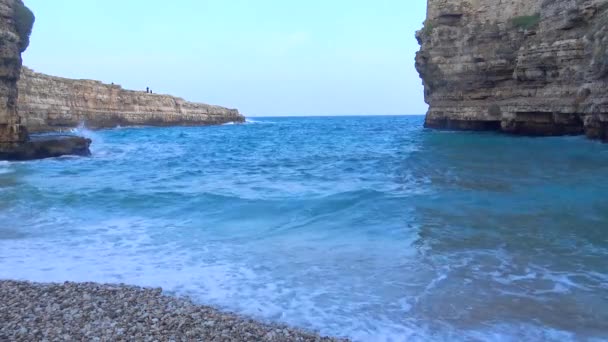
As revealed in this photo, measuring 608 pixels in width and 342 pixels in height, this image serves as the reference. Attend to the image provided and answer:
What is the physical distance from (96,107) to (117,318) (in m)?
61.5

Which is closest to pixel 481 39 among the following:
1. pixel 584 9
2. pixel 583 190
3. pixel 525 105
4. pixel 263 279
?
pixel 525 105

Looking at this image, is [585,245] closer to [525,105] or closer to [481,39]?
[525,105]

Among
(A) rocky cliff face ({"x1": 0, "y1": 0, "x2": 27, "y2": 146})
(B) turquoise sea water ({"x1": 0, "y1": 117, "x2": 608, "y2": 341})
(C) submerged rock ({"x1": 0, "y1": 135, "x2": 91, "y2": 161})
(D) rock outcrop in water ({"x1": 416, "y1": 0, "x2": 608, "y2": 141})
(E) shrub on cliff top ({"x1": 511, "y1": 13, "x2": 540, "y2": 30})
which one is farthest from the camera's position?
(E) shrub on cliff top ({"x1": 511, "y1": 13, "x2": 540, "y2": 30})

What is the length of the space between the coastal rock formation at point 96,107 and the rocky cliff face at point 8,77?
23.0 meters

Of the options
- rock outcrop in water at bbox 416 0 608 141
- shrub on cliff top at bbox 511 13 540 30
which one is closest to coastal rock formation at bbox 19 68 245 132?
rock outcrop in water at bbox 416 0 608 141

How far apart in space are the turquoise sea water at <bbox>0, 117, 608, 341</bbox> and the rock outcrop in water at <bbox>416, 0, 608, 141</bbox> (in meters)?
8.16

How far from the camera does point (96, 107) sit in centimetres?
6228

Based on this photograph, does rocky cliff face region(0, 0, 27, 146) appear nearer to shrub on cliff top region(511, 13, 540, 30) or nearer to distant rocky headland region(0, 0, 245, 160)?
distant rocky headland region(0, 0, 245, 160)

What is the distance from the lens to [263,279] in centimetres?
697

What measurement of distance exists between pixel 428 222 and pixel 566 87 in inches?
762

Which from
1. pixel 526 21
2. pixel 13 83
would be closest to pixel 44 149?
pixel 13 83

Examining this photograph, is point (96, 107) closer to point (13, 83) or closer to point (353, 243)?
point (13, 83)

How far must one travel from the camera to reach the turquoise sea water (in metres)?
5.70

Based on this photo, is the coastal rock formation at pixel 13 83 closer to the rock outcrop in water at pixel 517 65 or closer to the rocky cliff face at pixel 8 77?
the rocky cliff face at pixel 8 77
